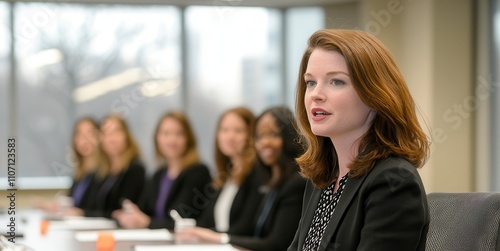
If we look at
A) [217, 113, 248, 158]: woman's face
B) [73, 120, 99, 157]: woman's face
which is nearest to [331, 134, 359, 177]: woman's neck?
[217, 113, 248, 158]: woman's face

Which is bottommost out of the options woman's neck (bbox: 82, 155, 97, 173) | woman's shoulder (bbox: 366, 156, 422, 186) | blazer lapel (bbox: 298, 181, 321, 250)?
woman's neck (bbox: 82, 155, 97, 173)

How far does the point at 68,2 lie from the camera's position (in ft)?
27.9

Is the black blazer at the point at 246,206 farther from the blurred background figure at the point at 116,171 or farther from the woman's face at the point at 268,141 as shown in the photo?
the blurred background figure at the point at 116,171

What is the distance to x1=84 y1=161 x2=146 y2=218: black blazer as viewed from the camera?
19.6ft

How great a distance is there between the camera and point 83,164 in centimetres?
725

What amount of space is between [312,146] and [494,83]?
5193 mm

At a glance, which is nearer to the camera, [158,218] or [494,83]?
[158,218]

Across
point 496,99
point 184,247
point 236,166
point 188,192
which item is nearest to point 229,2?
point 496,99

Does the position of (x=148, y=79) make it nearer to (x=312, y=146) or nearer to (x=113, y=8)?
(x=113, y=8)

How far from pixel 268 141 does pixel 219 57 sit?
5.24m

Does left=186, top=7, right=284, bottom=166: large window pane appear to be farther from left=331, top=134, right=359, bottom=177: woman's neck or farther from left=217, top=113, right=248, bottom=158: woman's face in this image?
left=331, top=134, right=359, bottom=177: woman's neck

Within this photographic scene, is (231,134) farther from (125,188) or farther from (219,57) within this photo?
(219,57)

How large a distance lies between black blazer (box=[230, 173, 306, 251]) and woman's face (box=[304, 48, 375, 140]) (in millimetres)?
1624

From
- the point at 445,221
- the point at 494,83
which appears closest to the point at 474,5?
the point at 494,83
